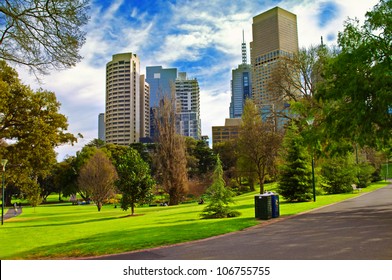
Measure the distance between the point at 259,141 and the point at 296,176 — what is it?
1299cm

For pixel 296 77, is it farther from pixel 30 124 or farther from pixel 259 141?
pixel 30 124

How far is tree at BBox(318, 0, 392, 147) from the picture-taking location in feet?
39.8

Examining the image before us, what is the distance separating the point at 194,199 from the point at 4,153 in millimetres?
27051

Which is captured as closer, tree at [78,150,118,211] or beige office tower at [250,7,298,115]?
beige office tower at [250,7,298,115]

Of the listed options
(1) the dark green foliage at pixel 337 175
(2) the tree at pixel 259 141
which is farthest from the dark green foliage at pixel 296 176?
(2) the tree at pixel 259 141

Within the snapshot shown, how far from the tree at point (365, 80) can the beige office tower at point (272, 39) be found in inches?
532

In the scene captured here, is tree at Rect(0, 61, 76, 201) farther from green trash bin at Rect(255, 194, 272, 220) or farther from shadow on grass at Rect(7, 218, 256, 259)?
green trash bin at Rect(255, 194, 272, 220)

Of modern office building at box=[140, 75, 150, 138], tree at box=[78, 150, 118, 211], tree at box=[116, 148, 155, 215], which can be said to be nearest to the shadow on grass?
tree at box=[116, 148, 155, 215]

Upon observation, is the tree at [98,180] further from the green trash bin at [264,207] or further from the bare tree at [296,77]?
the green trash bin at [264,207]

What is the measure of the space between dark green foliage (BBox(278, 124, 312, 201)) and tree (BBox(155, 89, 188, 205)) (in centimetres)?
1478

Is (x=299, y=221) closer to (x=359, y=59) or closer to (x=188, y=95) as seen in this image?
(x=359, y=59)

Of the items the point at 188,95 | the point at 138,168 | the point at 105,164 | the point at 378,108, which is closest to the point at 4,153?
the point at 138,168

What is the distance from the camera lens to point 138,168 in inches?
Answer: 963

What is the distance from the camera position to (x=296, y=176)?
2336 cm
